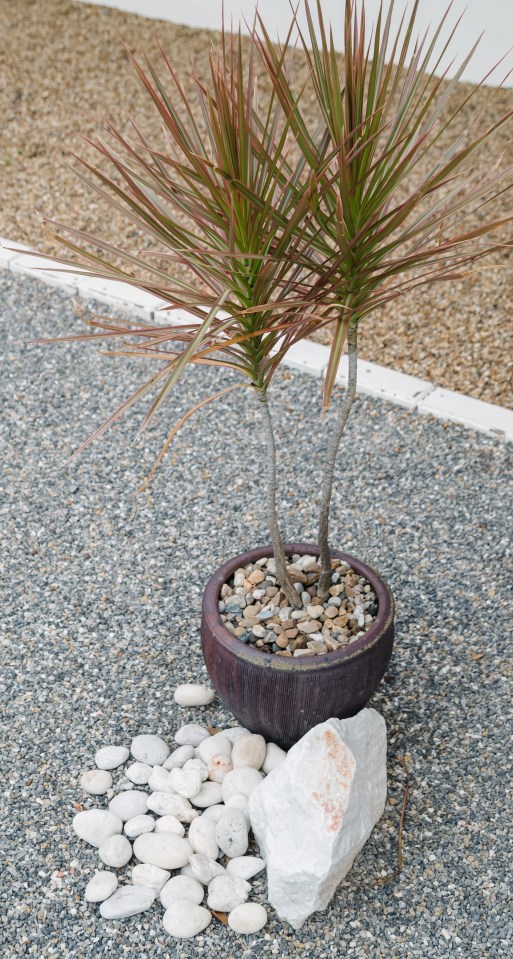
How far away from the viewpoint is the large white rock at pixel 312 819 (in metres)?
1.67

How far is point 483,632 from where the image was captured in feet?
7.82

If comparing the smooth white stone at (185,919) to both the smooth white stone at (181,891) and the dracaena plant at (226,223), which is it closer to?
the smooth white stone at (181,891)

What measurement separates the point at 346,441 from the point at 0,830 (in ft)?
5.55

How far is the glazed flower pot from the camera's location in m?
1.85

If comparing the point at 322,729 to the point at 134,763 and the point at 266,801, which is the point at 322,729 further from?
the point at 134,763

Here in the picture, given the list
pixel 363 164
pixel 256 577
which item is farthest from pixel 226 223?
pixel 256 577

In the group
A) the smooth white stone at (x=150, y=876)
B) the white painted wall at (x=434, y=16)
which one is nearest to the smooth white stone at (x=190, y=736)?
the smooth white stone at (x=150, y=876)

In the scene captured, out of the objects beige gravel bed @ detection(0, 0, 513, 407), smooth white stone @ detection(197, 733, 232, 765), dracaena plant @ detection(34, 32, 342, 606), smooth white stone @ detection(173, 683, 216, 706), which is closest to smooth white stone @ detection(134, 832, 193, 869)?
smooth white stone @ detection(197, 733, 232, 765)

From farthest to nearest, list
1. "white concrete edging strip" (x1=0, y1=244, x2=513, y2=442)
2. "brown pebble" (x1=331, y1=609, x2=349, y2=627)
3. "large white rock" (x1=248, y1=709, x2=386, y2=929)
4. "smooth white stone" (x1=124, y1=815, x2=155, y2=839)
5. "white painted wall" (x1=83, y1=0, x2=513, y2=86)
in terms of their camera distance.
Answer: "white painted wall" (x1=83, y1=0, x2=513, y2=86)
"white concrete edging strip" (x1=0, y1=244, x2=513, y2=442)
"brown pebble" (x1=331, y1=609, x2=349, y2=627)
"smooth white stone" (x1=124, y1=815, x2=155, y2=839)
"large white rock" (x1=248, y1=709, x2=386, y2=929)

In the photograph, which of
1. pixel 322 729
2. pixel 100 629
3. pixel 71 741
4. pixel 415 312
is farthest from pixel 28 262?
pixel 322 729

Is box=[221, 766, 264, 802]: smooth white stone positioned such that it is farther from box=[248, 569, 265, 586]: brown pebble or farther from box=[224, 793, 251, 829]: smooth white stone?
box=[248, 569, 265, 586]: brown pebble

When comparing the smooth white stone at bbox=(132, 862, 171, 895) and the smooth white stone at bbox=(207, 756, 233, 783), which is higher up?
the smooth white stone at bbox=(207, 756, 233, 783)

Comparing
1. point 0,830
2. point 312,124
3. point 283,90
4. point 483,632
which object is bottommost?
point 0,830

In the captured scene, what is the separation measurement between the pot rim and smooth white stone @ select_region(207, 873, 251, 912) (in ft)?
1.31
